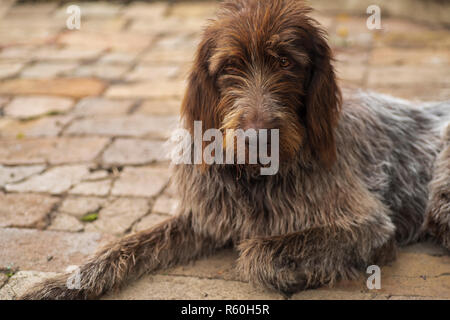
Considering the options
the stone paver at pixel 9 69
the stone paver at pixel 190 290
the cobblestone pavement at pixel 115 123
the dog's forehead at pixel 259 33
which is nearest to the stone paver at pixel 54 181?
the cobblestone pavement at pixel 115 123

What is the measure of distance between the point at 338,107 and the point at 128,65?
15.4ft

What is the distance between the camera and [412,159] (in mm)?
4383

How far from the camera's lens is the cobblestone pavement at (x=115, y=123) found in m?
3.83

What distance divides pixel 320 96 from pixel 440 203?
4.30 feet

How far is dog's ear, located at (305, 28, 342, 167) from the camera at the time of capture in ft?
11.3

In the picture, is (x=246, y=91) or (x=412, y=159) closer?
(x=246, y=91)

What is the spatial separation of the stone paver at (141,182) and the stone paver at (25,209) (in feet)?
1.83

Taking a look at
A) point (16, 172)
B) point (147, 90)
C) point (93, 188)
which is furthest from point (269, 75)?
point (147, 90)

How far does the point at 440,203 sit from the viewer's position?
410 cm

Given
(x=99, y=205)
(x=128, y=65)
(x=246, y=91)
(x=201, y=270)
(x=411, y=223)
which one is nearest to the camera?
Result: (x=246, y=91)

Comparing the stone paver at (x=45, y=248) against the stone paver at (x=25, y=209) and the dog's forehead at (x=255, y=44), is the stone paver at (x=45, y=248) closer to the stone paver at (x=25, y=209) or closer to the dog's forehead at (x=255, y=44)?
the stone paver at (x=25, y=209)

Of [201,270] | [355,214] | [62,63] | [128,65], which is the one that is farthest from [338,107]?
[62,63]

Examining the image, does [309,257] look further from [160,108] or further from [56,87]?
[56,87]

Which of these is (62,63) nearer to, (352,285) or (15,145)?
(15,145)
